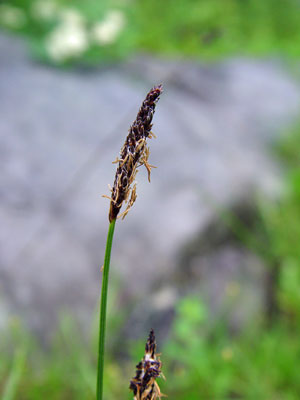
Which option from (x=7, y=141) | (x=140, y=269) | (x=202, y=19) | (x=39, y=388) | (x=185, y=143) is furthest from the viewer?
(x=202, y=19)

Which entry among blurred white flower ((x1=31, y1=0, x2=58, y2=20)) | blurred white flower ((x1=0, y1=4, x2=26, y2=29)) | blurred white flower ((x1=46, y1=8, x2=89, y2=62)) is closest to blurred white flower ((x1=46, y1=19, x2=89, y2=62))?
blurred white flower ((x1=46, y1=8, x2=89, y2=62))

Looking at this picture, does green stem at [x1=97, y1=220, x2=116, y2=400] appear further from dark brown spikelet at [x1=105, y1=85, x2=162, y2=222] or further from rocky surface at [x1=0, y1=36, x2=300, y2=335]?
rocky surface at [x1=0, y1=36, x2=300, y2=335]

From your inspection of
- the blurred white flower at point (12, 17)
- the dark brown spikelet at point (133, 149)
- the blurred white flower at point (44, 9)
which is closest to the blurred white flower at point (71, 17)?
the blurred white flower at point (44, 9)

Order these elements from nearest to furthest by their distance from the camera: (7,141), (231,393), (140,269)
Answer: (231,393)
(140,269)
(7,141)

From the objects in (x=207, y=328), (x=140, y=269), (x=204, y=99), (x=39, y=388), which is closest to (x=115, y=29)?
(x=204, y=99)

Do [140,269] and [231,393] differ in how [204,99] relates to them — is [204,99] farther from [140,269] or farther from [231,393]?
[231,393]

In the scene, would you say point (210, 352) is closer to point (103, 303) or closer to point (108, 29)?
point (103, 303)

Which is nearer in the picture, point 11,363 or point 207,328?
point 11,363

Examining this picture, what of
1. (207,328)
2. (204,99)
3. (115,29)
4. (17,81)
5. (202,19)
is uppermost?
(202,19)
